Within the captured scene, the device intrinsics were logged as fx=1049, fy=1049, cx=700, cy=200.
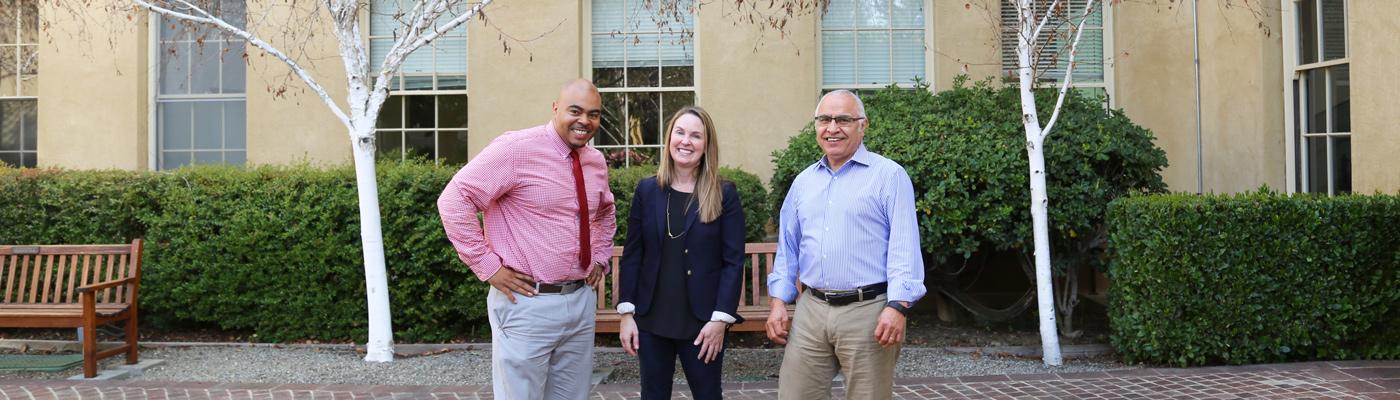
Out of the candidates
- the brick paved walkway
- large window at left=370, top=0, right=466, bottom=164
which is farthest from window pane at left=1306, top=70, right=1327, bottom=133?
large window at left=370, top=0, right=466, bottom=164

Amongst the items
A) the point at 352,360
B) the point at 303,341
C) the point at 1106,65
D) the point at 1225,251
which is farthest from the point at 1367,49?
the point at 303,341

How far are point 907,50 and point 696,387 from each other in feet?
21.4

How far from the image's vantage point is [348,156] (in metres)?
10.1

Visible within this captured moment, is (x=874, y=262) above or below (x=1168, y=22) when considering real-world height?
below

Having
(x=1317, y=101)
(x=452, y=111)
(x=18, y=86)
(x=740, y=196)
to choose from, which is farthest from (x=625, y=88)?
(x=18, y=86)

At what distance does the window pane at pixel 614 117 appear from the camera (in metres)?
10.2

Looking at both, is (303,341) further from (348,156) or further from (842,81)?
(842,81)

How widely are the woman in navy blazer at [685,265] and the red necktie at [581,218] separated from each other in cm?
21

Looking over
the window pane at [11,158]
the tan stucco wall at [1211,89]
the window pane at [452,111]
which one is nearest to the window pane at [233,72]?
the window pane at [452,111]

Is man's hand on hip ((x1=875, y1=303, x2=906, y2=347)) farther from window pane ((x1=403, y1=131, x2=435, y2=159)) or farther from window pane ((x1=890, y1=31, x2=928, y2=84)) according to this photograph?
window pane ((x1=403, y1=131, x2=435, y2=159))

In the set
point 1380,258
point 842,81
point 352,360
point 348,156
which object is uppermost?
point 842,81

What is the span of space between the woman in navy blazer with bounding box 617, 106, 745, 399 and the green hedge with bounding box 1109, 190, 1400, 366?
373 cm

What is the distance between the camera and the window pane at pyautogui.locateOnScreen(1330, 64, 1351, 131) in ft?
25.7

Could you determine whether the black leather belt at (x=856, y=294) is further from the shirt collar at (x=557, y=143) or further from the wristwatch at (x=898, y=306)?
the shirt collar at (x=557, y=143)
